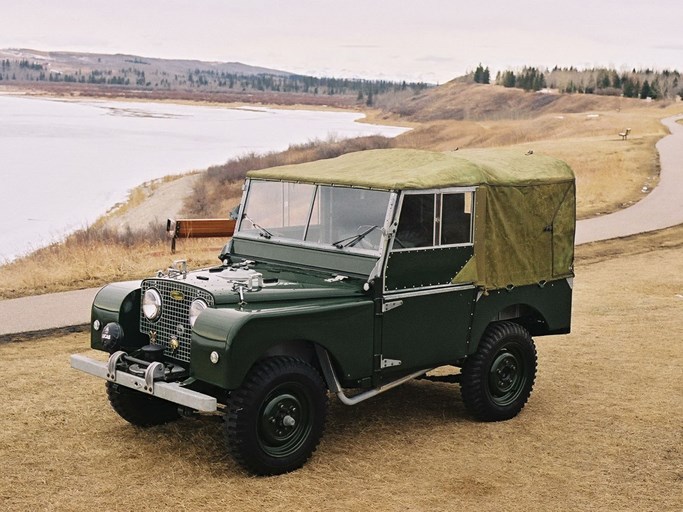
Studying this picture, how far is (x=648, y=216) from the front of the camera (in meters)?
24.5

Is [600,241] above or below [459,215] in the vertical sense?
below

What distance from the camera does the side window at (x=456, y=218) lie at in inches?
297

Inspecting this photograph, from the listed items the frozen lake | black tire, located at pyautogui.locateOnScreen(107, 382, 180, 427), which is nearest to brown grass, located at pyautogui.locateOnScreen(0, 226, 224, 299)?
the frozen lake

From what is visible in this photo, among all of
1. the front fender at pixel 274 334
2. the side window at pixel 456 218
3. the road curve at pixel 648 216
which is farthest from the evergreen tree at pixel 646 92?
the front fender at pixel 274 334

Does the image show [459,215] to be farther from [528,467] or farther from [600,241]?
[600,241]

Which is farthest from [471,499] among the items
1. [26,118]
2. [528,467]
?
[26,118]

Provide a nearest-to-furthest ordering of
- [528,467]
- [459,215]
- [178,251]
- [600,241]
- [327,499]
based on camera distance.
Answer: [327,499]
[528,467]
[459,215]
[178,251]
[600,241]

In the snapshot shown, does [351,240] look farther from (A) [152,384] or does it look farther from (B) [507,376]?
(B) [507,376]

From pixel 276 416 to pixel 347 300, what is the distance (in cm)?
102

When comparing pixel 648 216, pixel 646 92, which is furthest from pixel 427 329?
pixel 646 92

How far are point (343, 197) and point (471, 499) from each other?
251 cm

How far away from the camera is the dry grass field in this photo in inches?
253

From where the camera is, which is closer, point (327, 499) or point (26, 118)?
point (327, 499)

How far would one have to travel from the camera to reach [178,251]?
18125 millimetres
